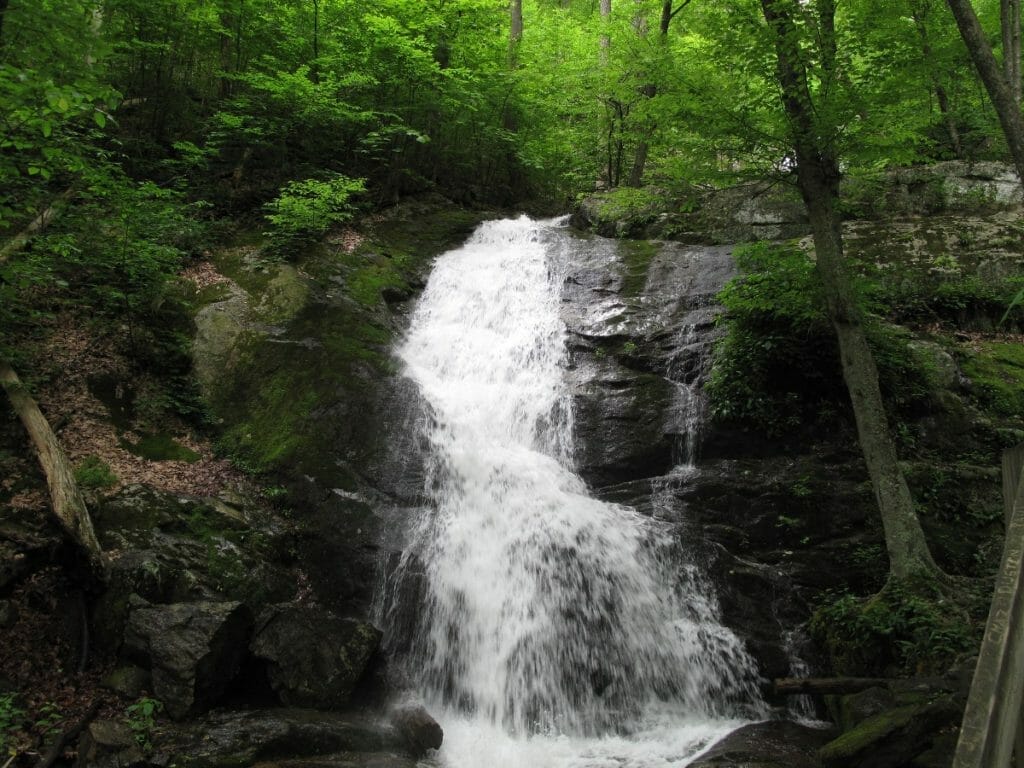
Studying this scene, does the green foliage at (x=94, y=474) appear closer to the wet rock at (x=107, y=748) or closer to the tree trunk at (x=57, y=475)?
the tree trunk at (x=57, y=475)

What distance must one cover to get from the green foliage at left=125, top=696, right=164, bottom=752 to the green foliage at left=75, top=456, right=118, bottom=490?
251 centimetres

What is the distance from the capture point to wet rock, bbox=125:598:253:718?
527 cm

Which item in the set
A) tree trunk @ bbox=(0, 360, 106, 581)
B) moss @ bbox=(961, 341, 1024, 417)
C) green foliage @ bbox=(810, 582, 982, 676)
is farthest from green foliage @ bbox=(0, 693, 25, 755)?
moss @ bbox=(961, 341, 1024, 417)

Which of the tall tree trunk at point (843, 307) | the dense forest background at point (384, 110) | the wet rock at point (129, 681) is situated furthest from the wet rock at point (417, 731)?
the dense forest background at point (384, 110)

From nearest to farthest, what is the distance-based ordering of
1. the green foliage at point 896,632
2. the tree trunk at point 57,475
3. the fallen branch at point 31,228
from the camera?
the green foliage at point 896,632
the tree trunk at point 57,475
the fallen branch at point 31,228

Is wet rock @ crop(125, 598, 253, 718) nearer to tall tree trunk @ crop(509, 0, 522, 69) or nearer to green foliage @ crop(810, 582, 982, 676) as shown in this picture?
green foliage @ crop(810, 582, 982, 676)

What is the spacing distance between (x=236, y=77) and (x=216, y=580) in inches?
373

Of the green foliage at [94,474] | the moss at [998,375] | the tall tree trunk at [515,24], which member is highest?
the tall tree trunk at [515,24]

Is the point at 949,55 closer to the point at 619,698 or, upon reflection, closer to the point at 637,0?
the point at 619,698

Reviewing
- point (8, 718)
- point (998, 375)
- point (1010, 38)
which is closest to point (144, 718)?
point (8, 718)

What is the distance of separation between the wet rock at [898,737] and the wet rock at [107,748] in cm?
527

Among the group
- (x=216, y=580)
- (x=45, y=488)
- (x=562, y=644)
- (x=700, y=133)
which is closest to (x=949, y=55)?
(x=700, y=133)

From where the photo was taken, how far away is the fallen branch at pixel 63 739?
4402 mm

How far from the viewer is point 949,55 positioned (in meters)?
7.17
